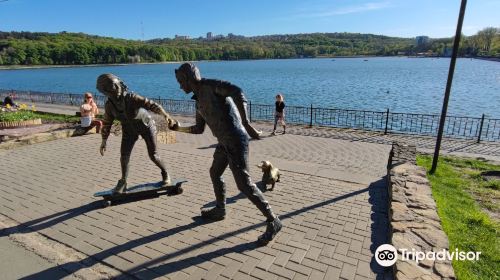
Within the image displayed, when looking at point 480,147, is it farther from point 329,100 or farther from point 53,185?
point 329,100

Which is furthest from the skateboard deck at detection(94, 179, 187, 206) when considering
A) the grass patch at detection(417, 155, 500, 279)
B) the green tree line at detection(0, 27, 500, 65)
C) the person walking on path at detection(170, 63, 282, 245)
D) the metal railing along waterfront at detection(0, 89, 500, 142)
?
the green tree line at detection(0, 27, 500, 65)

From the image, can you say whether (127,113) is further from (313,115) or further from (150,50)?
(150,50)

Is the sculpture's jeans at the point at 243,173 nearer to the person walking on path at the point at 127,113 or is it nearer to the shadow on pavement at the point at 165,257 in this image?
the shadow on pavement at the point at 165,257

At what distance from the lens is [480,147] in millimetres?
11570

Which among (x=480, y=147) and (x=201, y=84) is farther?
(x=480, y=147)

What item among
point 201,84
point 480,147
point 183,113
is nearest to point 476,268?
A: point 201,84

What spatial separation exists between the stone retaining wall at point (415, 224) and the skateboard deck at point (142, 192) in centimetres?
360

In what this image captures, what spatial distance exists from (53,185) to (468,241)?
7.10 metres

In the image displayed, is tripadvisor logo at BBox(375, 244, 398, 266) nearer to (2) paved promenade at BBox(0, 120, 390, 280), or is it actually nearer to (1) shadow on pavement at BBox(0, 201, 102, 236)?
(2) paved promenade at BBox(0, 120, 390, 280)

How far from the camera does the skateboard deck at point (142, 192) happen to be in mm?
5720

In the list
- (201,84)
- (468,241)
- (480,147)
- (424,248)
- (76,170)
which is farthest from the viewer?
(480,147)

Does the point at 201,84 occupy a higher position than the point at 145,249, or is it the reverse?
the point at 201,84

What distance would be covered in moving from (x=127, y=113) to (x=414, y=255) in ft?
14.4

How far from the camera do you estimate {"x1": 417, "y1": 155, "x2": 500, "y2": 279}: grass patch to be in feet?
13.1
